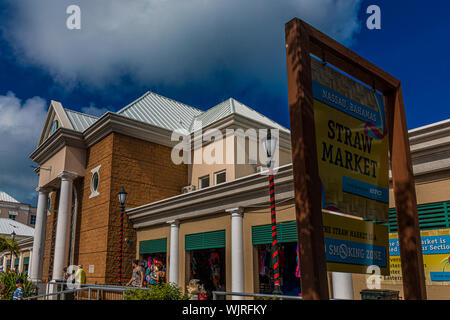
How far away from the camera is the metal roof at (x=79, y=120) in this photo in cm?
2345

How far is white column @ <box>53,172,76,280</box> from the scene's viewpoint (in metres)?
20.6

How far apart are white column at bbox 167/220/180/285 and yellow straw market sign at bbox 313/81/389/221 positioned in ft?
43.1

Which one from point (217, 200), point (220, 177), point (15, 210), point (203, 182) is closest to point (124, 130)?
point (203, 182)

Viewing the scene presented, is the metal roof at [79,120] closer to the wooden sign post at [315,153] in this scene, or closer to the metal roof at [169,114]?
the metal roof at [169,114]

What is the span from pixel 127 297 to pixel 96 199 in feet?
45.3

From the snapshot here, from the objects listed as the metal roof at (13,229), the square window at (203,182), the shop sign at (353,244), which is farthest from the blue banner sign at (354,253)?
the metal roof at (13,229)

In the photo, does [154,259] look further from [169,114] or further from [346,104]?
[346,104]

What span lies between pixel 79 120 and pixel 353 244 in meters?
23.0

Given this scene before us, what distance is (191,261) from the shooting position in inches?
670

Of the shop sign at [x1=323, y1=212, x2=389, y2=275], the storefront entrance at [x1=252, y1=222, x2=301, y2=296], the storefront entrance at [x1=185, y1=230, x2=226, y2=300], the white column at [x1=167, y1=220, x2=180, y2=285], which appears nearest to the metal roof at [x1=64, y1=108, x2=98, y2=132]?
the white column at [x1=167, y1=220, x2=180, y2=285]

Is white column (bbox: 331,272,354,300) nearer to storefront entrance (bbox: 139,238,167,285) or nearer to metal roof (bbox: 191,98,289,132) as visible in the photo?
storefront entrance (bbox: 139,238,167,285)

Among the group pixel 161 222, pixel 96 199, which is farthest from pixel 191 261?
pixel 96 199

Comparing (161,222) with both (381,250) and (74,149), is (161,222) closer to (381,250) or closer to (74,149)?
(74,149)

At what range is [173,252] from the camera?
16.8 m
